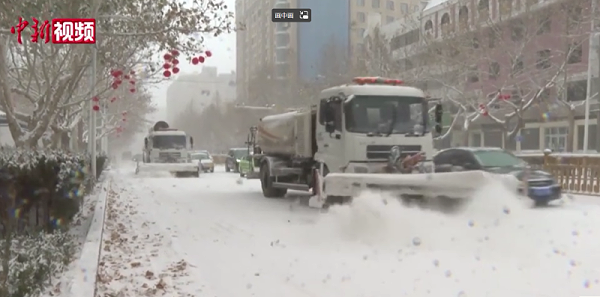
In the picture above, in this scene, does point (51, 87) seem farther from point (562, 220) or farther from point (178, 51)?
point (562, 220)

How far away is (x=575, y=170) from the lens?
1638 centimetres

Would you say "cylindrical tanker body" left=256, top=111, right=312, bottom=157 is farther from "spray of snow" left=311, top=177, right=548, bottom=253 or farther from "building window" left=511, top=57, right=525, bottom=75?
"building window" left=511, top=57, right=525, bottom=75

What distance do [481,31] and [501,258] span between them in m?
21.2

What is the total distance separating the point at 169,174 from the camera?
28188 mm

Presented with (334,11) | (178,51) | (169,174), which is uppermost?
(334,11)

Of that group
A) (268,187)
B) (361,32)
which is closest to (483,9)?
(361,32)

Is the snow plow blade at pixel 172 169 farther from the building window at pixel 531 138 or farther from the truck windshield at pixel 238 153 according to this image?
the building window at pixel 531 138

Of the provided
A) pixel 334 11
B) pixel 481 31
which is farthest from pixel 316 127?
pixel 334 11

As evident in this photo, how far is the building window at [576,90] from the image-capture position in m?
32.9

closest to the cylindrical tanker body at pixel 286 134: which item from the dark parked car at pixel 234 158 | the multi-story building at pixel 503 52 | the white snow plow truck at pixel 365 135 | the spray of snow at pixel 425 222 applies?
the white snow plow truck at pixel 365 135

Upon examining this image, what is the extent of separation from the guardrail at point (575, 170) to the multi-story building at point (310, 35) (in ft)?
48.6

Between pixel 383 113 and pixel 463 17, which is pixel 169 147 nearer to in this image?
pixel 463 17

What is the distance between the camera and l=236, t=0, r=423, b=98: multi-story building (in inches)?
1261

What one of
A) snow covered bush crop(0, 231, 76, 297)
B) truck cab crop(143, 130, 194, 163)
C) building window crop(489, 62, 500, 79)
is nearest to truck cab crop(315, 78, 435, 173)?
snow covered bush crop(0, 231, 76, 297)
